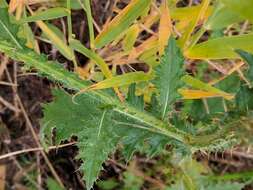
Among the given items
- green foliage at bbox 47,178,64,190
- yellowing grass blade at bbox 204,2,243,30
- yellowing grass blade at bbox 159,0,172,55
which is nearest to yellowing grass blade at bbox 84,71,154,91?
yellowing grass blade at bbox 159,0,172,55

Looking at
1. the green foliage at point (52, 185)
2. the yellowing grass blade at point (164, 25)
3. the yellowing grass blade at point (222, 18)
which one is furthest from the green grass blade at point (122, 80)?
the green foliage at point (52, 185)

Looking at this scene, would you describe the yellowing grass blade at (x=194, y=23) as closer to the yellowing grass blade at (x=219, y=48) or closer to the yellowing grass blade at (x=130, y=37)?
the yellowing grass blade at (x=219, y=48)

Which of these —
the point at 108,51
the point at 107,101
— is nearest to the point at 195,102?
the point at 108,51

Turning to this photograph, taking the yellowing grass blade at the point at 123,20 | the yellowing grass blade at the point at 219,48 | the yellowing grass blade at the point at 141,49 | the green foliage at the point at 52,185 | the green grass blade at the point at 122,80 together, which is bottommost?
the green foliage at the point at 52,185

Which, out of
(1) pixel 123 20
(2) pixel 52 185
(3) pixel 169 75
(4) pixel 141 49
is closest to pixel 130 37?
(4) pixel 141 49

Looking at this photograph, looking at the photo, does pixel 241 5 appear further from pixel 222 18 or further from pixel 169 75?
pixel 169 75
